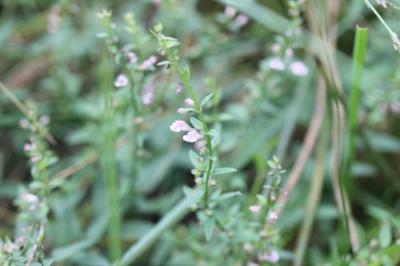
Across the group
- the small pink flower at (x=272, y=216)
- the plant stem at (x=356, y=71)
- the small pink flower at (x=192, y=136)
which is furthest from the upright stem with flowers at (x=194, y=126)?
the plant stem at (x=356, y=71)

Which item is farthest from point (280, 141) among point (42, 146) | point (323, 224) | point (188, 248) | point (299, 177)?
point (42, 146)

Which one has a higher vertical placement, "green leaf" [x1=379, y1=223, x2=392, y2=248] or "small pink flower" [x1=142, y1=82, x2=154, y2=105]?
"small pink flower" [x1=142, y1=82, x2=154, y2=105]

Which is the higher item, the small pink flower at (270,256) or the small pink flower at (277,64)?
the small pink flower at (277,64)

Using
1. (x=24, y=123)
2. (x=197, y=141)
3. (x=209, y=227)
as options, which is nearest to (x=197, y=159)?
(x=209, y=227)

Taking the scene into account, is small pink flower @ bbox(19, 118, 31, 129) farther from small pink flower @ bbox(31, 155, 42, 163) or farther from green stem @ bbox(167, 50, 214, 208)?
green stem @ bbox(167, 50, 214, 208)

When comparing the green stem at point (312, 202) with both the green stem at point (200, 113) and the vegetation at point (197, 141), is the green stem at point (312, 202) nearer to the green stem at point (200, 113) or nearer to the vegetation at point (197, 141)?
the vegetation at point (197, 141)

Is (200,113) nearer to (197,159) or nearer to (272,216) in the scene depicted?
(197,159)

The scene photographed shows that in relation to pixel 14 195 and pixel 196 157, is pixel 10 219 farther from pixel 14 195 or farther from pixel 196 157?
pixel 196 157

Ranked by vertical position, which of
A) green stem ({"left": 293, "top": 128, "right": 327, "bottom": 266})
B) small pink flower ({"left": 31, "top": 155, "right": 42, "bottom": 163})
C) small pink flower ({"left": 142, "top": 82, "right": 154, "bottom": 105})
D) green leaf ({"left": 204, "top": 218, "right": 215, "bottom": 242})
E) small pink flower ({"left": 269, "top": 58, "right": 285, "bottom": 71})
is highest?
small pink flower ({"left": 269, "top": 58, "right": 285, "bottom": 71})

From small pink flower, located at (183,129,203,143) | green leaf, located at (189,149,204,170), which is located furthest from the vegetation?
small pink flower, located at (183,129,203,143)

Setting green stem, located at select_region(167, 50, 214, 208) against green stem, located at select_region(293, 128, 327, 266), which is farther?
green stem, located at select_region(293, 128, 327, 266)

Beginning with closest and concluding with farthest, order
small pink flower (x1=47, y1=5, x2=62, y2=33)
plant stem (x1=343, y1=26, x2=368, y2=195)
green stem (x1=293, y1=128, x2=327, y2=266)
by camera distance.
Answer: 1. plant stem (x1=343, y1=26, x2=368, y2=195)
2. green stem (x1=293, y1=128, x2=327, y2=266)
3. small pink flower (x1=47, y1=5, x2=62, y2=33)
